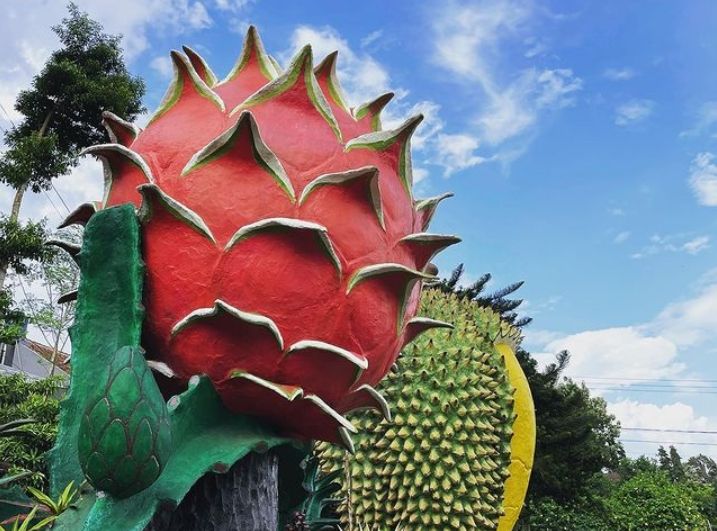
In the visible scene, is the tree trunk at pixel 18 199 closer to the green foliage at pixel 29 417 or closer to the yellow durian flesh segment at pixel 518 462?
the green foliage at pixel 29 417

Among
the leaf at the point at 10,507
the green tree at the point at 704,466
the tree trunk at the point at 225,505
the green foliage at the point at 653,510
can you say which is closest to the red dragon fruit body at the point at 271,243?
the tree trunk at the point at 225,505

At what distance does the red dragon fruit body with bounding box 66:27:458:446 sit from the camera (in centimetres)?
186

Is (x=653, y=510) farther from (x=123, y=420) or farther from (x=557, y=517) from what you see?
(x=123, y=420)

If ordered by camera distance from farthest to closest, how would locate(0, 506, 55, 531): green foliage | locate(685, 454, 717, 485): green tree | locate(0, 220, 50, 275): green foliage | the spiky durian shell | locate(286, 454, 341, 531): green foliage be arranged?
locate(685, 454, 717, 485): green tree, locate(0, 220, 50, 275): green foliage, the spiky durian shell, locate(286, 454, 341, 531): green foliage, locate(0, 506, 55, 531): green foliage

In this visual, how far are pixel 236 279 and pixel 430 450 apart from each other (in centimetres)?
375

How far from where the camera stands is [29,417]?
25.4 feet

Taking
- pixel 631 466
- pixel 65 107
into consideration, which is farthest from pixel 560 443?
pixel 631 466

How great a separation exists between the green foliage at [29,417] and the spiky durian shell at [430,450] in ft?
8.94

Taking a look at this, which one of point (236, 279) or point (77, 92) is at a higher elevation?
point (77, 92)

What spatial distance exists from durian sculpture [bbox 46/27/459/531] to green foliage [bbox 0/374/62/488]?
4031mm

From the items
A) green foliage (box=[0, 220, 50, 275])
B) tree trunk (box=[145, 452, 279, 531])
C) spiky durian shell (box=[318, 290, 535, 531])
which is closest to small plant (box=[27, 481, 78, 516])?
tree trunk (box=[145, 452, 279, 531])

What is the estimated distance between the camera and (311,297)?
1.90 metres

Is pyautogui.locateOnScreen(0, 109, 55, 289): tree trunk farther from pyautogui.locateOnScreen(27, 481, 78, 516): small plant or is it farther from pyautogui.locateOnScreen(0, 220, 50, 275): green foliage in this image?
pyautogui.locateOnScreen(27, 481, 78, 516): small plant

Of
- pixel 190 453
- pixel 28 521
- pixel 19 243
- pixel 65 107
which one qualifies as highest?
pixel 65 107
